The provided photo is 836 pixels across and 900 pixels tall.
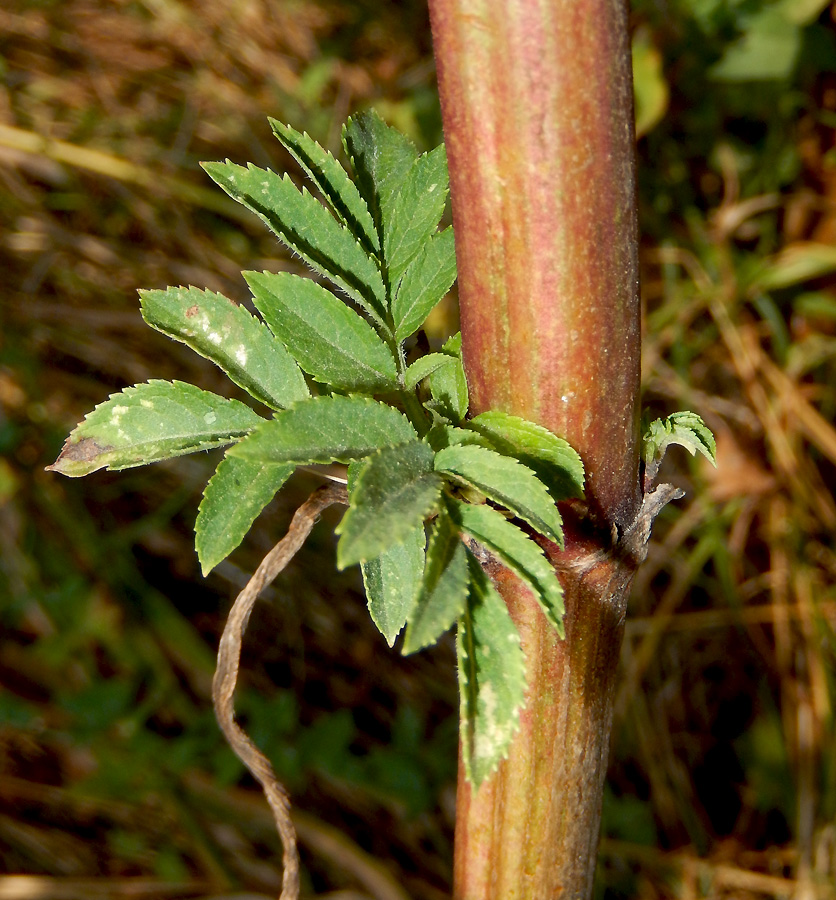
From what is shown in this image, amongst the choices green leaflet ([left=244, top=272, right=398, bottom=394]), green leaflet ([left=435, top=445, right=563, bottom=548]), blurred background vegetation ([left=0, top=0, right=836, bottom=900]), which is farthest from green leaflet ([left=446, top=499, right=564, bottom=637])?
blurred background vegetation ([left=0, top=0, right=836, bottom=900])

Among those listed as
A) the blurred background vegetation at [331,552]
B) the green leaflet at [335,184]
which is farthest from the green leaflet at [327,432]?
the blurred background vegetation at [331,552]

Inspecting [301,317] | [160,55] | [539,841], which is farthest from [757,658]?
[160,55]

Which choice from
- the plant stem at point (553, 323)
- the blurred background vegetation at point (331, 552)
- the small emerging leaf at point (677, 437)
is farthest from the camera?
the blurred background vegetation at point (331, 552)

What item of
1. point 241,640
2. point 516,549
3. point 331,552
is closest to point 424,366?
point 516,549

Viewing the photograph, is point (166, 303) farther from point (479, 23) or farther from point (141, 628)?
point (141, 628)

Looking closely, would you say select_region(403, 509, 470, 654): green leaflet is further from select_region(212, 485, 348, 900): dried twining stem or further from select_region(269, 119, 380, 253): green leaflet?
select_region(269, 119, 380, 253): green leaflet

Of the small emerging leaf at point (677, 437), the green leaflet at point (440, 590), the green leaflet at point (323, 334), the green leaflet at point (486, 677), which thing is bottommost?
the green leaflet at point (486, 677)

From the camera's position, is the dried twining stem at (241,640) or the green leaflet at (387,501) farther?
the dried twining stem at (241,640)

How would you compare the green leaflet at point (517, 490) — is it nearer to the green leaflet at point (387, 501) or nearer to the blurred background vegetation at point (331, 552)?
the green leaflet at point (387, 501)
